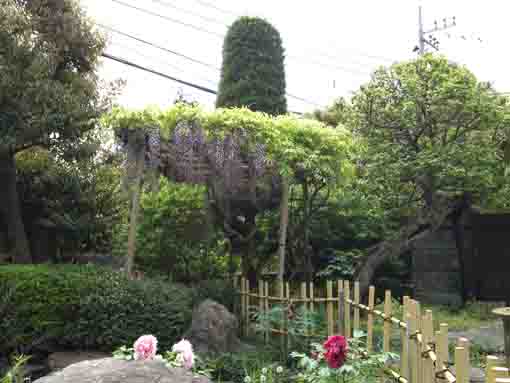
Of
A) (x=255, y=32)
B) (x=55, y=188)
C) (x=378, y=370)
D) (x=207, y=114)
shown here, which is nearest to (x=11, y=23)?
(x=55, y=188)

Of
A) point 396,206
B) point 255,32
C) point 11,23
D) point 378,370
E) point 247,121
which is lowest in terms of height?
point 378,370

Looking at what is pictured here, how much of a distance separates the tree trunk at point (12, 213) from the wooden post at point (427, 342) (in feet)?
20.2

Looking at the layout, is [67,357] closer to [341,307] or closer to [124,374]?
[341,307]

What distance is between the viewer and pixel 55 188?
8.47 metres

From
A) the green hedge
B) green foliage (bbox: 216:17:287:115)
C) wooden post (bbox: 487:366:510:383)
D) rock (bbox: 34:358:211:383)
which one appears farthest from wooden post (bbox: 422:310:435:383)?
green foliage (bbox: 216:17:287:115)

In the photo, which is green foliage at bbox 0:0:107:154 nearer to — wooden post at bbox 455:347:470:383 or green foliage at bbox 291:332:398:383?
green foliage at bbox 291:332:398:383

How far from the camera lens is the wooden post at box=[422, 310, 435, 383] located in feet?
10.1

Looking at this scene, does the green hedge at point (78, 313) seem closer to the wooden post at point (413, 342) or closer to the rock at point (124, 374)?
the rock at point (124, 374)

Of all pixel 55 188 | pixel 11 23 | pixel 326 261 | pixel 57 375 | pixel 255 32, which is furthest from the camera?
pixel 255 32

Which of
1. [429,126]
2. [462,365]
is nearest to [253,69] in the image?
[429,126]

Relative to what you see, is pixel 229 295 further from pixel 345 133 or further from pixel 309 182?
pixel 345 133

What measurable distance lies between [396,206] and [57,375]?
21.6ft

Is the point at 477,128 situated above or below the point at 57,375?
above

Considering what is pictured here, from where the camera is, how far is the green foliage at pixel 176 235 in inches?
322
